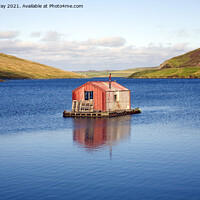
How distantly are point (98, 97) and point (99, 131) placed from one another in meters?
15.0

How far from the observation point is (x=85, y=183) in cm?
2325

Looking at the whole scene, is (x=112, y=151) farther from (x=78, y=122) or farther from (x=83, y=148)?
(x=78, y=122)

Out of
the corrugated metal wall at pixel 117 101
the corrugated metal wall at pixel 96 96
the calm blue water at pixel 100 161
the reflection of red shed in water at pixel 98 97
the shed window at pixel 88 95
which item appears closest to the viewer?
the calm blue water at pixel 100 161

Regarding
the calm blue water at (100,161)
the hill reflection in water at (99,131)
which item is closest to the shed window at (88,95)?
the hill reflection in water at (99,131)

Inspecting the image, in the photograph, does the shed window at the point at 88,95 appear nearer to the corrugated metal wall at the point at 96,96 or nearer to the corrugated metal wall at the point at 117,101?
the corrugated metal wall at the point at 96,96

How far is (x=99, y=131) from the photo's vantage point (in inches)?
1721

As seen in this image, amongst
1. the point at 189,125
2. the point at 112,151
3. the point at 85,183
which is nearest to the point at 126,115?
the point at 189,125

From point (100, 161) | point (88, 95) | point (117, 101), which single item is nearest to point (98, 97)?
point (88, 95)

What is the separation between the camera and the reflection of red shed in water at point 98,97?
5794 centimetres

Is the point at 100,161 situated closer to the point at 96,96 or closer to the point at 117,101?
Answer: the point at 96,96

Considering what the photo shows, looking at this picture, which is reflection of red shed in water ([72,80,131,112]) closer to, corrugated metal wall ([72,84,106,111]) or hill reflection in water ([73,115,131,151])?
corrugated metal wall ([72,84,106,111])

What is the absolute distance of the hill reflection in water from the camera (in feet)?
120

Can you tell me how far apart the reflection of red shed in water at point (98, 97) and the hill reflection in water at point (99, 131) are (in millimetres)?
3336

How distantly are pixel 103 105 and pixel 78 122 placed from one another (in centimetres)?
682
